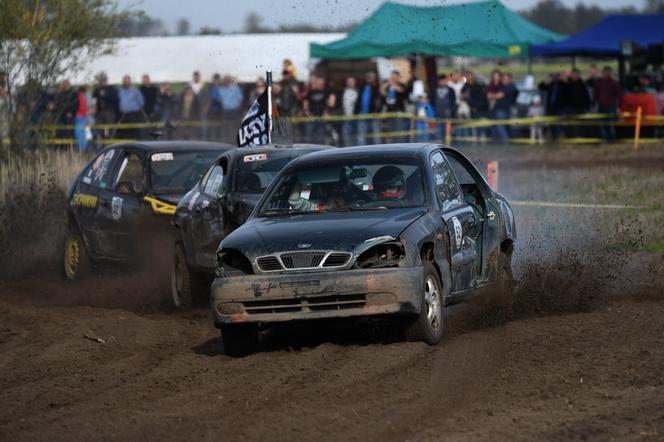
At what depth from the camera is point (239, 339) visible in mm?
9031

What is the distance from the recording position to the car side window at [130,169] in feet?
47.9

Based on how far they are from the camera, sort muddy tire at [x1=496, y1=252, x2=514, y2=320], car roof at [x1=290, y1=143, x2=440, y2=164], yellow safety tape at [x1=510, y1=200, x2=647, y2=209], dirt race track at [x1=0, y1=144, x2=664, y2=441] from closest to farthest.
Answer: dirt race track at [x1=0, y1=144, x2=664, y2=441] → car roof at [x1=290, y1=143, x2=440, y2=164] → muddy tire at [x1=496, y1=252, x2=514, y2=320] → yellow safety tape at [x1=510, y1=200, x2=647, y2=209]

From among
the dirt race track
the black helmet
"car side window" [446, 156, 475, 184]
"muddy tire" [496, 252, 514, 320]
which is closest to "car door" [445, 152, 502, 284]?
"car side window" [446, 156, 475, 184]

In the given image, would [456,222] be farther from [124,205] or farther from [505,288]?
[124,205]

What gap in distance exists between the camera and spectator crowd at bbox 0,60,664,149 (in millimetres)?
26797

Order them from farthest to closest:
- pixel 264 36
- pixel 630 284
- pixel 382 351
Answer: pixel 264 36 → pixel 630 284 → pixel 382 351

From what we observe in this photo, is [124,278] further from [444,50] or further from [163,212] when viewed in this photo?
[444,50]

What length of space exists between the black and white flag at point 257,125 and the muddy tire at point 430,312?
6.73 m

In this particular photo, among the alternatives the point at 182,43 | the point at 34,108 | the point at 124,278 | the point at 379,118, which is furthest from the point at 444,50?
the point at 182,43

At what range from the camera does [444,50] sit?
2347 centimetres

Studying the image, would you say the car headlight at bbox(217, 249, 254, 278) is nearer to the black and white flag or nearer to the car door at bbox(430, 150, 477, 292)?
the car door at bbox(430, 150, 477, 292)

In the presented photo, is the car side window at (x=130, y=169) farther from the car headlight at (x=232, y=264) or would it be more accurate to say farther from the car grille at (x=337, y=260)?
the car grille at (x=337, y=260)

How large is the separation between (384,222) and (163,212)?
5202 mm

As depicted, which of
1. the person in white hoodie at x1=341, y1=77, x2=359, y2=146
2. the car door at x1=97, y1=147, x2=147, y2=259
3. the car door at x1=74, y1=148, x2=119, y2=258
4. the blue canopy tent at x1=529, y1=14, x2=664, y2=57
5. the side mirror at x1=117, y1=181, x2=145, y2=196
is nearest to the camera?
the side mirror at x1=117, y1=181, x2=145, y2=196
